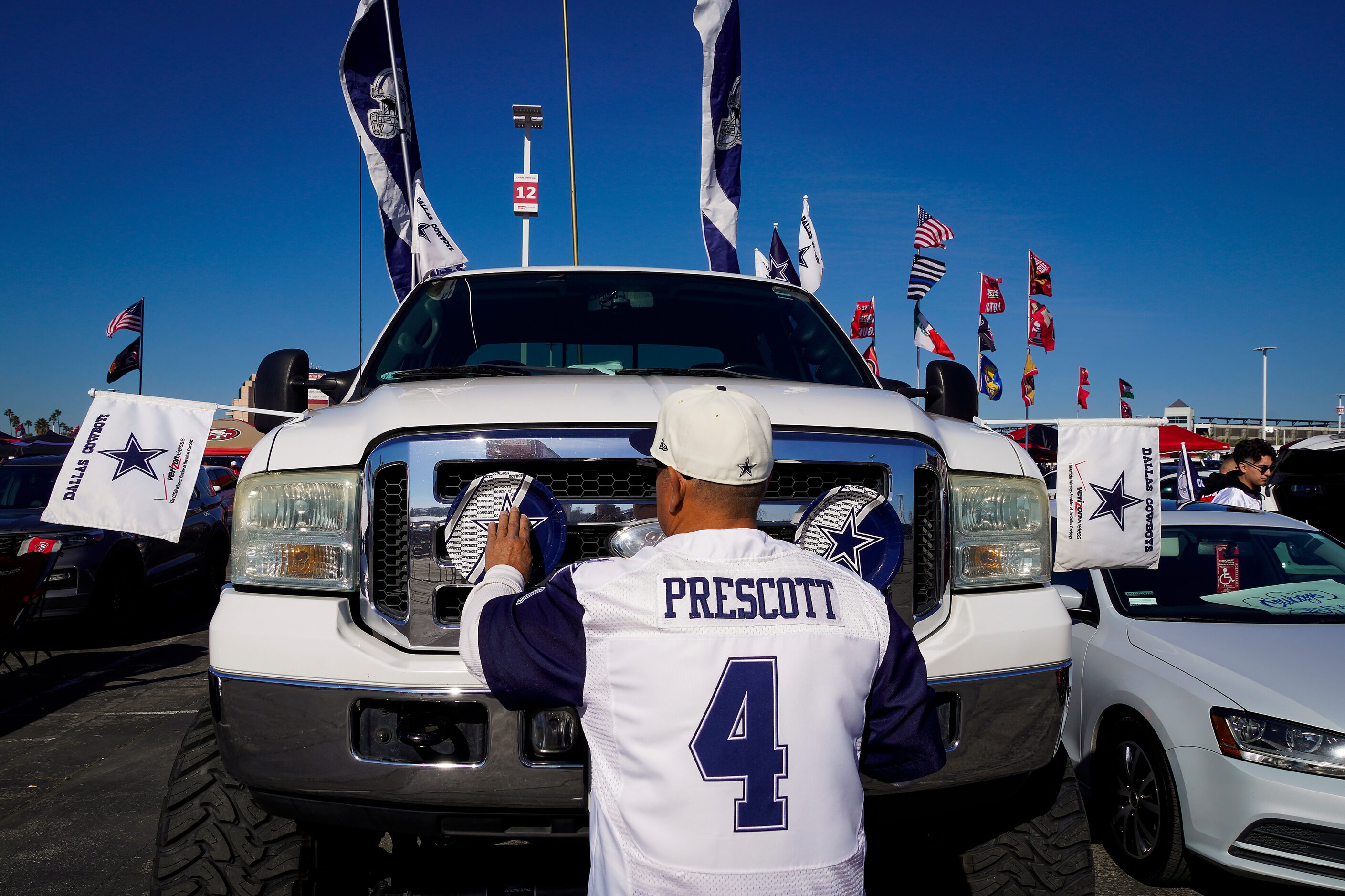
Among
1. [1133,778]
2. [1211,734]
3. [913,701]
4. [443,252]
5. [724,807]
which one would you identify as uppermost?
[443,252]

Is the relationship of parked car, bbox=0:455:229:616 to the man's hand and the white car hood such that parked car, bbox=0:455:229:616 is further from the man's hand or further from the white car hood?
the white car hood

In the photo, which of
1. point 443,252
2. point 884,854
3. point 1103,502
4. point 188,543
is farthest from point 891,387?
point 188,543

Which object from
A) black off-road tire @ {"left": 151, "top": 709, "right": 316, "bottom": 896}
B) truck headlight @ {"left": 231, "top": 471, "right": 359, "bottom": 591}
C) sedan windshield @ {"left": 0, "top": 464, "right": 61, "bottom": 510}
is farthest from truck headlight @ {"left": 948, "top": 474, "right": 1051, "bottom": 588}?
sedan windshield @ {"left": 0, "top": 464, "right": 61, "bottom": 510}

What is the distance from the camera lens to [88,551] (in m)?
8.40

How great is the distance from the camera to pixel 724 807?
1553 mm

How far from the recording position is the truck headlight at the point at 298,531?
219 centimetres

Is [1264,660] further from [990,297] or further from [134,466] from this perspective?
[990,297]

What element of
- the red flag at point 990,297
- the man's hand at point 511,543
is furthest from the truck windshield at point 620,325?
the red flag at point 990,297

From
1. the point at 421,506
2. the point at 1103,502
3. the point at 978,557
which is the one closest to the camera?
the point at 421,506

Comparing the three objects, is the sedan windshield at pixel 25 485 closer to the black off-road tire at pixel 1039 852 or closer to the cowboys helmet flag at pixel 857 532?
the cowboys helmet flag at pixel 857 532

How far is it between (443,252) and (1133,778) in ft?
A: 26.4

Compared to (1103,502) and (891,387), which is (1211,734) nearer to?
(1103,502)

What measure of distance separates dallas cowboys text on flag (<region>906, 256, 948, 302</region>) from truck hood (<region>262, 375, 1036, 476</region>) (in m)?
18.6

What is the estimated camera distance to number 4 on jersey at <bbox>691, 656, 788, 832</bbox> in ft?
5.06
